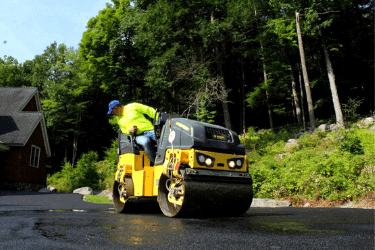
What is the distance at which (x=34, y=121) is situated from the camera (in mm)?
21609

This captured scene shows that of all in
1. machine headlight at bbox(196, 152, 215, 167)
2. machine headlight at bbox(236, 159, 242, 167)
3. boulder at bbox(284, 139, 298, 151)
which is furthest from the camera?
boulder at bbox(284, 139, 298, 151)

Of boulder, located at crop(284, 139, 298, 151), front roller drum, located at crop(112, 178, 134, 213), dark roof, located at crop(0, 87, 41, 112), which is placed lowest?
front roller drum, located at crop(112, 178, 134, 213)

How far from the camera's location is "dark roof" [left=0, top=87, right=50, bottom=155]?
20.1 metres

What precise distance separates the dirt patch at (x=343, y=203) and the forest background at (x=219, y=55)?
982cm

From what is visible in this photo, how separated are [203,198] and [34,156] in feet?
67.2

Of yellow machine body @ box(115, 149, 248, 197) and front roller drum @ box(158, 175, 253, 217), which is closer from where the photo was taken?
front roller drum @ box(158, 175, 253, 217)

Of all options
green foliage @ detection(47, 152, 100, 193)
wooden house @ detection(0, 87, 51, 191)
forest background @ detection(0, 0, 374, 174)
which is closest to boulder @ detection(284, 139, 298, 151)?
forest background @ detection(0, 0, 374, 174)

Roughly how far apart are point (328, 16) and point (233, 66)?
12.6 m

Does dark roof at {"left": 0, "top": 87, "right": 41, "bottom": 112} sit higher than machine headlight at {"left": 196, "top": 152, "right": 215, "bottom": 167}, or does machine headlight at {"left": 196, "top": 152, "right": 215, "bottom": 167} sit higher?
dark roof at {"left": 0, "top": 87, "right": 41, "bottom": 112}

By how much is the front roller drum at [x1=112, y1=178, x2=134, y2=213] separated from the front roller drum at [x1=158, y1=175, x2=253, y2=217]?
2.94 ft

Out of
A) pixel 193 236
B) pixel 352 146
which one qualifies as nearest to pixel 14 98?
pixel 352 146

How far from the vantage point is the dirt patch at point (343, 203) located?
7.67 meters

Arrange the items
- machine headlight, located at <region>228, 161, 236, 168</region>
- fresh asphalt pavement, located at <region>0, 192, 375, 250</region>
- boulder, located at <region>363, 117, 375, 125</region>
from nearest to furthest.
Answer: fresh asphalt pavement, located at <region>0, 192, 375, 250</region>, machine headlight, located at <region>228, 161, 236, 168</region>, boulder, located at <region>363, 117, 375, 125</region>

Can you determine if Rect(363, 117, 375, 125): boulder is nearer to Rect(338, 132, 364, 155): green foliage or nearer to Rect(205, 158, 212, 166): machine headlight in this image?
Rect(338, 132, 364, 155): green foliage
